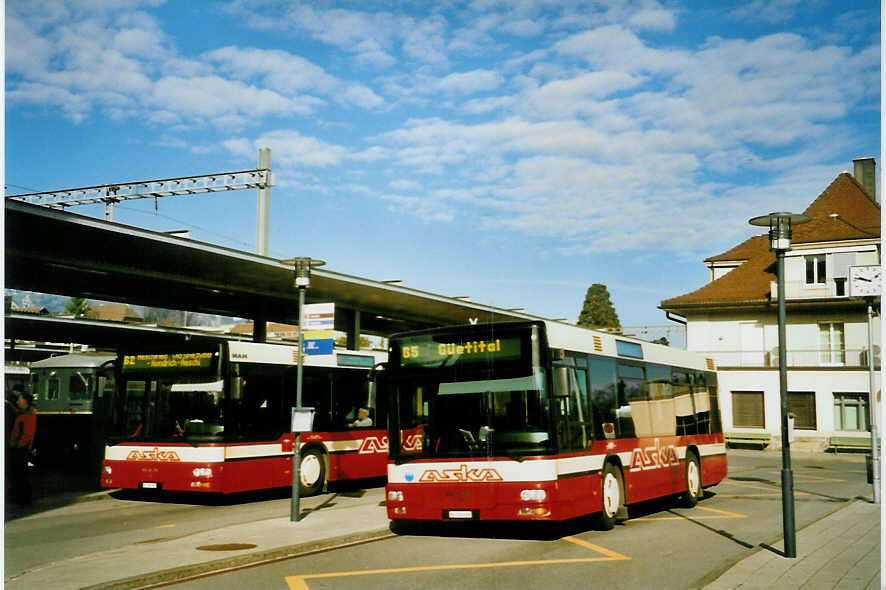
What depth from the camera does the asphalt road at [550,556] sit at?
29.7 feet

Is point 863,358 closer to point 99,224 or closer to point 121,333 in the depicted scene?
point 121,333

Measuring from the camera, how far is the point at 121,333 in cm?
3672

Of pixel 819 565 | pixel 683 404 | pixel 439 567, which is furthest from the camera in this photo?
pixel 683 404

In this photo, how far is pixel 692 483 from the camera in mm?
17281

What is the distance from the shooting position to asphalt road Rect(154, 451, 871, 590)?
9.06 metres

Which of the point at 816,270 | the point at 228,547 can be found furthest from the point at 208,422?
the point at 816,270

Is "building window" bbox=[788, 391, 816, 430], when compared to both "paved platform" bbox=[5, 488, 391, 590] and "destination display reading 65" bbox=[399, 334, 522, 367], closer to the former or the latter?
"paved platform" bbox=[5, 488, 391, 590]

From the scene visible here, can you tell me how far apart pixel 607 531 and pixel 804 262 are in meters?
37.9

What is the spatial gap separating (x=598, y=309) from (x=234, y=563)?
241 feet

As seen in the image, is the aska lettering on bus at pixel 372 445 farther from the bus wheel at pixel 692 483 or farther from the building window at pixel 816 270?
the building window at pixel 816 270

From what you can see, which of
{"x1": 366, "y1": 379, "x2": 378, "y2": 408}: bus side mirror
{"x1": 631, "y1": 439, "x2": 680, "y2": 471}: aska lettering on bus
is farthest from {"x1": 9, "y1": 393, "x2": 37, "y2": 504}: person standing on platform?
{"x1": 631, "y1": 439, "x2": 680, "y2": 471}: aska lettering on bus

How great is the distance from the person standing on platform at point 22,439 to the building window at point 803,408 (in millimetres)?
36961

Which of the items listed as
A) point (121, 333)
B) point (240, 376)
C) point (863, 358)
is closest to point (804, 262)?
point (863, 358)

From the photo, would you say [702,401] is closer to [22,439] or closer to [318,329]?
[318,329]
